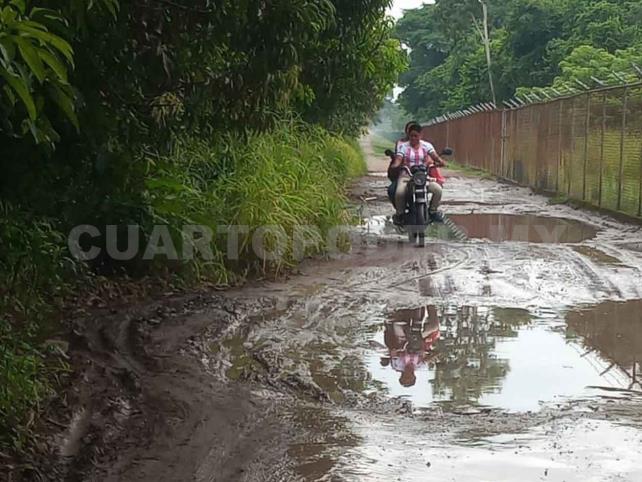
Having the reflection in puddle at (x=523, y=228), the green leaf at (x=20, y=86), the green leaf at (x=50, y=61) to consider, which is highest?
the green leaf at (x=50, y=61)

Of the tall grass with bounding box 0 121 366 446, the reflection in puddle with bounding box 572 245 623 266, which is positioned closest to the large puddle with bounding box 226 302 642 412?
the tall grass with bounding box 0 121 366 446

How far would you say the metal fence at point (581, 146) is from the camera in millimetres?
14828

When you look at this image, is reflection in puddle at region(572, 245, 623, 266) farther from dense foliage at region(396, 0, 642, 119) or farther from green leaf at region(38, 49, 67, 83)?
dense foliage at region(396, 0, 642, 119)

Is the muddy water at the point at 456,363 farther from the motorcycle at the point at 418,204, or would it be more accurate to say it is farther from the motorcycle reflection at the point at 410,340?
the motorcycle at the point at 418,204

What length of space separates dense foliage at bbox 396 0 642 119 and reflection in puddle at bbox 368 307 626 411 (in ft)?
45.6

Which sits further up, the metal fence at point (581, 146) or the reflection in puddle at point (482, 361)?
the metal fence at point (581, 146)

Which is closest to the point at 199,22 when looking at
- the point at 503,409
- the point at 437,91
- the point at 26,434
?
the point at 26,434

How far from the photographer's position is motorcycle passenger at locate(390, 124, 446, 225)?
12.3 metres

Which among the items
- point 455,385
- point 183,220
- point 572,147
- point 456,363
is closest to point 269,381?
point 455,385

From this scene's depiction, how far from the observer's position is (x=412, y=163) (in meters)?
12.3

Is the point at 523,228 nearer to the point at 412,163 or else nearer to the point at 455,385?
the point at 412,163

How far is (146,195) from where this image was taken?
8.34 meters

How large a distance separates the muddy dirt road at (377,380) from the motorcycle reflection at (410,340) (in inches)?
0.9

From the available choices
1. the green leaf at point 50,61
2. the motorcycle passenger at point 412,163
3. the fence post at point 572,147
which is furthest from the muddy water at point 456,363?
the fence post at point 572,147
